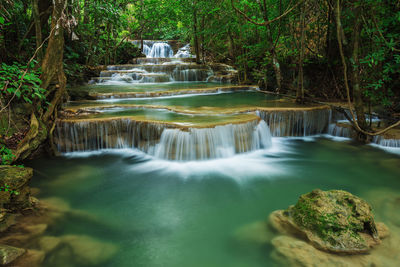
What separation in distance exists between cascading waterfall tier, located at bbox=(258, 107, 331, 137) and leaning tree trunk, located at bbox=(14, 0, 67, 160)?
16.5 ft

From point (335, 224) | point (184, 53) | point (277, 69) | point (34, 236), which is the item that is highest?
point (184, 53)

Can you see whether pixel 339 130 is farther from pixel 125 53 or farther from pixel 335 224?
pixel 125 53

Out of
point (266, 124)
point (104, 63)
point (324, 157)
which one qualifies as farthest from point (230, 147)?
point (104, 63)

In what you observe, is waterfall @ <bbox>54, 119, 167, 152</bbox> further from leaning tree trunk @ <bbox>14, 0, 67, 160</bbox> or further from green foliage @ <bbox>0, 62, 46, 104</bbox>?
green foliage @ <bbox>0, 62, 46, 104</bbox>

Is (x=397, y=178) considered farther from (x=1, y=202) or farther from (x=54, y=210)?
(x=1, y=202)

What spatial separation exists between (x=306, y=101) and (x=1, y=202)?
816 cm

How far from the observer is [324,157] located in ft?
20.6

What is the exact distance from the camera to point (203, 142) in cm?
577

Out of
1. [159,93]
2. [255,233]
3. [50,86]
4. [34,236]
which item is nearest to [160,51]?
[159,93]

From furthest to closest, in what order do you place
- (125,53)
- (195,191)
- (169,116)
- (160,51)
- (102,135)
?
(160,51) → (125,53) → (169,116) → (102,135) → (195,191)

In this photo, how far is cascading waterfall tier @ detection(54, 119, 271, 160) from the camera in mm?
5758

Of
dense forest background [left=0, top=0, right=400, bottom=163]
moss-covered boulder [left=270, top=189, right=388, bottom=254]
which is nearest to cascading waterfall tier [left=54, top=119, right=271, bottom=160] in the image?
dense forest background [left=0, top=0, right=400, bottom=163]

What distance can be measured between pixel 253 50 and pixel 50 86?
7984mm

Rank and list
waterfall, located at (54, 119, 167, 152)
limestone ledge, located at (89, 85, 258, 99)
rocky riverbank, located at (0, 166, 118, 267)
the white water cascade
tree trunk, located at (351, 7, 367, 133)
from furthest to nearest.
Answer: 1. the white water cascade
2. limestone ledge, located at (89, 85, 258, 99)
3. waterfall, located at (54, 119, 167, 152)
4. tree trunk, located at (351, 7, 367, 133)
5. rocky riverbank, located at (0, 166, 118, 267)
